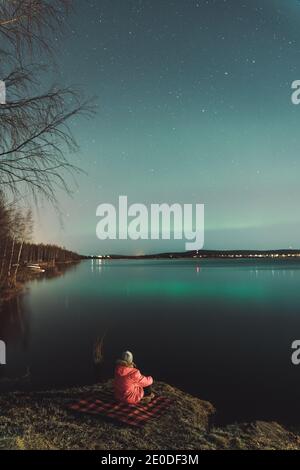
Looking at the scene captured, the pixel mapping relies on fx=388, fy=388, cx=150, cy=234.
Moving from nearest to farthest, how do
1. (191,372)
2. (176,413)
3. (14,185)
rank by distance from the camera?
1. (14,185)
2. (176,413)
3. (191,372)

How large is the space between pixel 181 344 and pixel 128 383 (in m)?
16.7

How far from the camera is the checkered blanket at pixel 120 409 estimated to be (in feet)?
28.0

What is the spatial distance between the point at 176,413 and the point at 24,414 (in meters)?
3.72

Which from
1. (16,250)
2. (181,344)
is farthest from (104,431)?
(16,250)

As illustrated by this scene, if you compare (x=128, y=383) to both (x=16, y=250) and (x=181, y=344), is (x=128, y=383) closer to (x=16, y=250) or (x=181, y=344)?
A: (x=181, y=344)

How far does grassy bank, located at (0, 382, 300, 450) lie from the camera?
702 cm

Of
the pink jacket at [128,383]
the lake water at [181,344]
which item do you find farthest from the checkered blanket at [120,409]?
the lake water at [181,344]

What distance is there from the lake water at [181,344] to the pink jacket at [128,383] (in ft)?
14.3

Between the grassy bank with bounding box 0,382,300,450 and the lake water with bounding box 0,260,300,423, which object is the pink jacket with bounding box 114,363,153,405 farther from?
the lake water with bounding box 0,260,300,423

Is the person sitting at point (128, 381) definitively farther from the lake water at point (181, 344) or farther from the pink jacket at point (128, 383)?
the lake water at point (181, 344)

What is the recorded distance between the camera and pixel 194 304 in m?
46.5

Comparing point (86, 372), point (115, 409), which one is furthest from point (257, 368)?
point (115, 409)
